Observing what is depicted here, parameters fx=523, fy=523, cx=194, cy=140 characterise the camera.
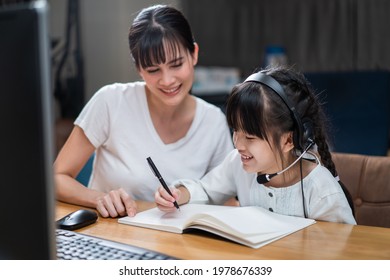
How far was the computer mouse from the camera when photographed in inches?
45.6

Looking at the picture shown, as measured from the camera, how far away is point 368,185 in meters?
1.44

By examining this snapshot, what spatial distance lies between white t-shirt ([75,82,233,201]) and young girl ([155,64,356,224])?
26 centimetres

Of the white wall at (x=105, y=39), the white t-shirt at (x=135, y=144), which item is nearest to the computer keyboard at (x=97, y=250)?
the white t-shirt at (x=135, y=144)

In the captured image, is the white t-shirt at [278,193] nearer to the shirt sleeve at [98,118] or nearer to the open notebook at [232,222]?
the open notebook at [232,222]

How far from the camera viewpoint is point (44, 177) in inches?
23.3

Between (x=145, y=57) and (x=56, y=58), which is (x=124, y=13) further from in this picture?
(x=145, y=57)

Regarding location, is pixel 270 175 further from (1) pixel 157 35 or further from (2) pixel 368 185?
(1) pixel 157 35

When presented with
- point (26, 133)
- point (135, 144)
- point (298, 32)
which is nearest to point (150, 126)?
point (135, 144)

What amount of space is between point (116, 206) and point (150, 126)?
1.31ft

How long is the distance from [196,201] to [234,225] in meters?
0.35

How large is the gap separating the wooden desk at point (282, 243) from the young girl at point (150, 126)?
0.38 meters

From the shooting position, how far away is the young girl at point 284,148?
4.05 feet

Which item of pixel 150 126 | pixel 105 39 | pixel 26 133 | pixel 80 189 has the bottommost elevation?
pixel 80 189
